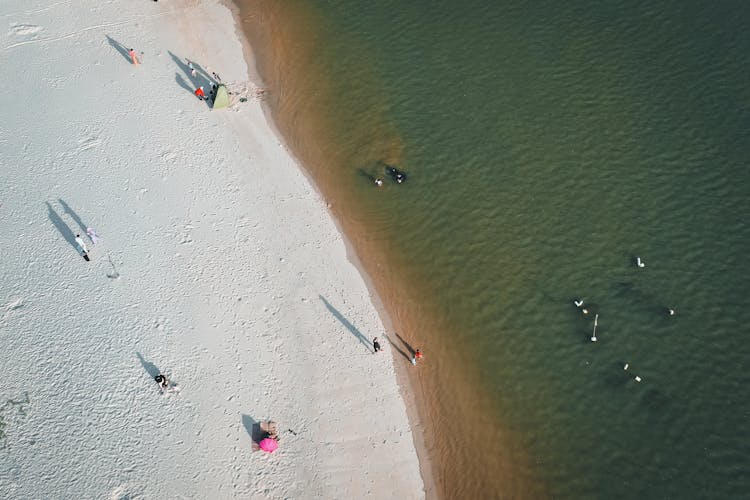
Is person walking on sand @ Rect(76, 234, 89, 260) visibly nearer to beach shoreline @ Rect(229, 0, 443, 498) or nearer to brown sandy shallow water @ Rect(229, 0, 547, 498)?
beach shoreline @ Rect(229, 0, 443, 498)

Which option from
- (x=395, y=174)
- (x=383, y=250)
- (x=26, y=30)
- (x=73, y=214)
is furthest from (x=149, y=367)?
(x=26, y=30)

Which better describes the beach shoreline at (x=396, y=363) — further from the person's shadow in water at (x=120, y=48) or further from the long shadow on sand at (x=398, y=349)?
the person's shadow in water at (x=120, y=48)

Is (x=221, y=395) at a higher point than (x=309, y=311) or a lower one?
lower

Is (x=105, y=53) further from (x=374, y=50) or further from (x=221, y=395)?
(x=221, y=395)

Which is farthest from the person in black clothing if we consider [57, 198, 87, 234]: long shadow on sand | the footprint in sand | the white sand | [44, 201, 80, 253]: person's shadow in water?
the footprint in sand

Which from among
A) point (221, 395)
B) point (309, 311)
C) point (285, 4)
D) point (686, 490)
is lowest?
point (221, 395)

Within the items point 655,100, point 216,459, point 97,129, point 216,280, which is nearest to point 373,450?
point 216,459

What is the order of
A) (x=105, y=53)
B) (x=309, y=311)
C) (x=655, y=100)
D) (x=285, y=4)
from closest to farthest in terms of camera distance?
(x=309, y=311)
(x=655, y=100)
(x=105, y=53)
(x=285, y=4)
